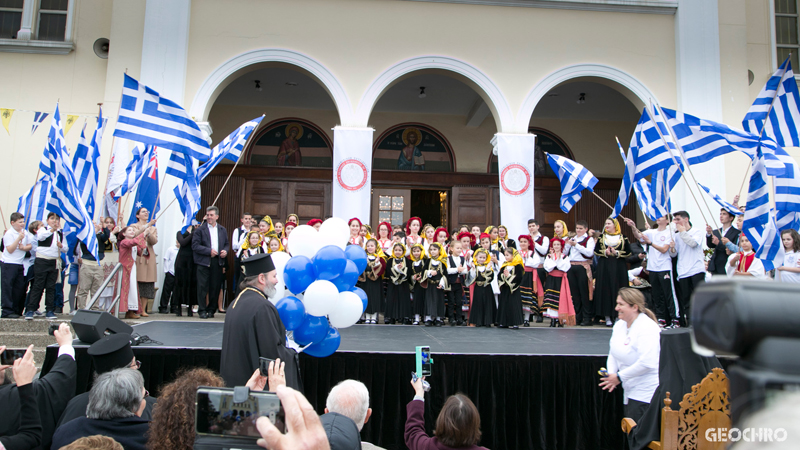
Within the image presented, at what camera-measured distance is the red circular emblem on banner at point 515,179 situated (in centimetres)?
1141

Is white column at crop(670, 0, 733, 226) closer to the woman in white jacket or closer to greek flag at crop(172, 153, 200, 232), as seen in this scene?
the woman in white jacket

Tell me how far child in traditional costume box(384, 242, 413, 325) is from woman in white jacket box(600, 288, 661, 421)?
5415 mm

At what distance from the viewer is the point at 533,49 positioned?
12062mm

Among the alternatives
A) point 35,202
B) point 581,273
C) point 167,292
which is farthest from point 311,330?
point 35,202

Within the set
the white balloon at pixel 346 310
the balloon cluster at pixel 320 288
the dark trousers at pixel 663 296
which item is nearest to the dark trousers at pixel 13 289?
the balloon cluster at pixel 320 288

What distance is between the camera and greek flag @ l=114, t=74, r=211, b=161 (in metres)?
7.45

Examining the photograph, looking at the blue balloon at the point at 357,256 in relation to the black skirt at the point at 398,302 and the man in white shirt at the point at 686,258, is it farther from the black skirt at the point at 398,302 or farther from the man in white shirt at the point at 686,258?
the man in white shirt at the point at 686,258

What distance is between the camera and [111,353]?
371cm

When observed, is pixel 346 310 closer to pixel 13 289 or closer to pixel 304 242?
pixel 304 242

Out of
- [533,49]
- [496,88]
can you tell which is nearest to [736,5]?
[533,49]

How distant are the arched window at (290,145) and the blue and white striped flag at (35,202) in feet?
18.0

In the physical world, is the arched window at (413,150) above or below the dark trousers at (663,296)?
above

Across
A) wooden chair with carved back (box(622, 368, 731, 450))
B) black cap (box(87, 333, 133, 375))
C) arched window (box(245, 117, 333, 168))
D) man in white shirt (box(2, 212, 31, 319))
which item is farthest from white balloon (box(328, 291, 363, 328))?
arched window (box(245, 117, 333, 168))

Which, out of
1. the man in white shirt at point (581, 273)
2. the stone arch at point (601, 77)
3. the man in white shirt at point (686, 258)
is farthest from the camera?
the stone arch at point (601, 77)
